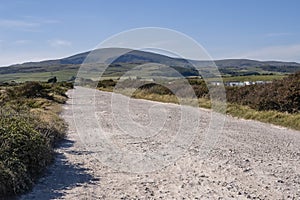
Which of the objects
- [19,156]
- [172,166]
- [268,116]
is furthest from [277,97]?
[19,156]

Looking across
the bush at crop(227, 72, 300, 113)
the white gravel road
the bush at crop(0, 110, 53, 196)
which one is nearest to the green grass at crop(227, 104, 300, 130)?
the bush at crop(227, 72, 300, 113)

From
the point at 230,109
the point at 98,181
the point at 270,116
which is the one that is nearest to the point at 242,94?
the point at 230,109

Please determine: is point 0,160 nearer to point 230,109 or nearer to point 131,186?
point 131,186

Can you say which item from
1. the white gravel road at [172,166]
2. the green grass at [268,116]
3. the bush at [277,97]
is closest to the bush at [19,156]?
the white gravel road at [172,166]

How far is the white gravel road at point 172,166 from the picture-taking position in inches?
301

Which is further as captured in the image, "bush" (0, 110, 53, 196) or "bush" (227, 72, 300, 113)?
"bush" (227, 72, 300, 113)

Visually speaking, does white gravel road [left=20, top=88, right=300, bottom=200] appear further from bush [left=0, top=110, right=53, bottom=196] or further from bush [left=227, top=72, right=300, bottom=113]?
bush [left=227, top=72, right=300, bottom=113]

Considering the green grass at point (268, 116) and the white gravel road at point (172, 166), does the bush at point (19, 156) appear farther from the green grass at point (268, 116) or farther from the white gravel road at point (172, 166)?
the green grass at point (268, 116)

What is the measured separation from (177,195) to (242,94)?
21.2m

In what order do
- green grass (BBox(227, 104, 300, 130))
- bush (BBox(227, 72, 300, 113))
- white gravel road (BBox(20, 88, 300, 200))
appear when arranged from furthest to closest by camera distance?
1. bush (BBox(227, 72, 300, 113))
2. green grass (BBox(227, 104, 300, 130))
3. white gravel road (BBox(20, 88, 300, 200))

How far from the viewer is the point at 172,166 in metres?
9.84

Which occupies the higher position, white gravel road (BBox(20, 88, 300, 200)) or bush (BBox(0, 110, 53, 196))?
bush (BBox(0, 110, 53, 196))

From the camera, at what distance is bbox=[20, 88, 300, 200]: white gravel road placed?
766 cm

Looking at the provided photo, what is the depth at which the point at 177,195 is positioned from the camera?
24.4 ft
